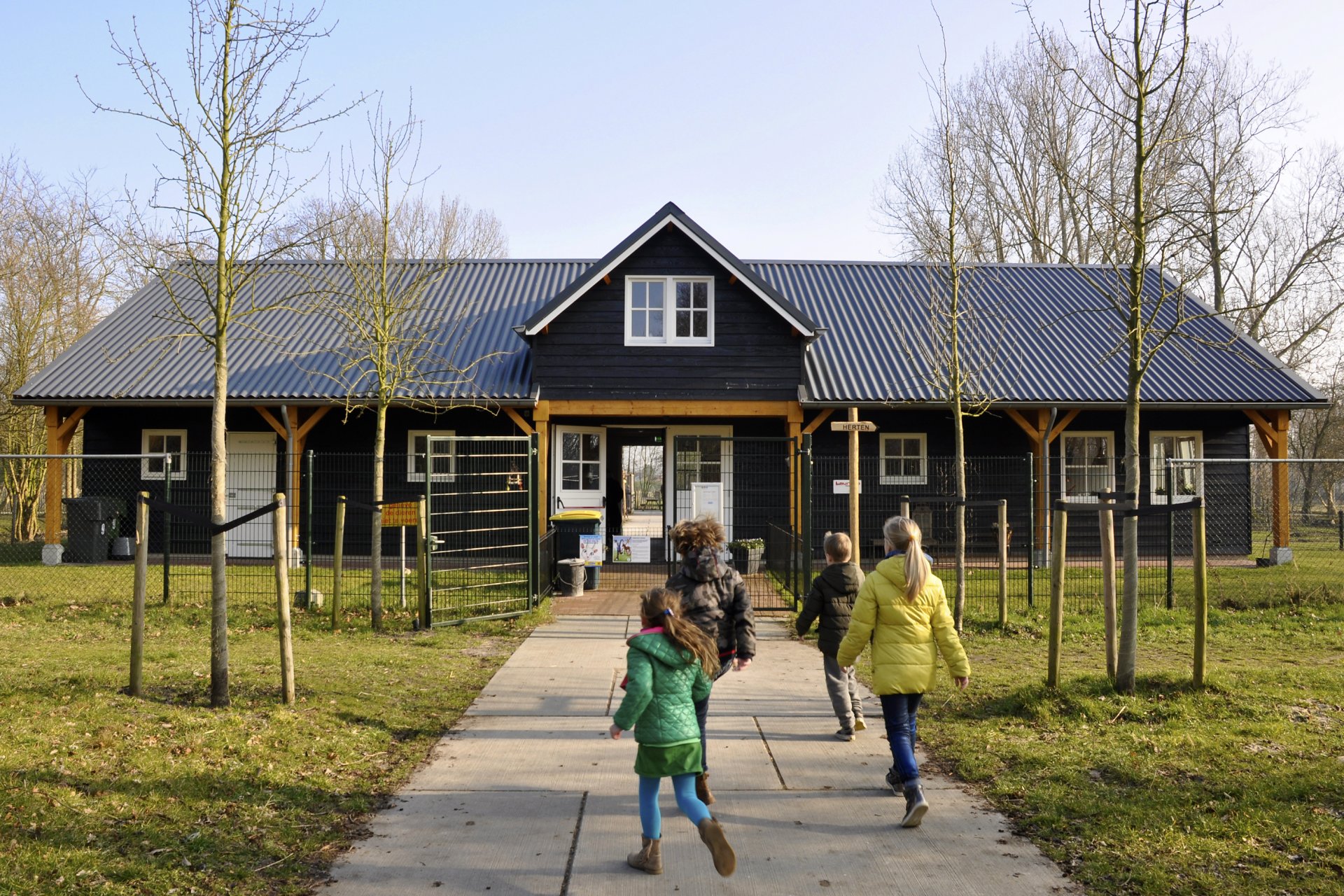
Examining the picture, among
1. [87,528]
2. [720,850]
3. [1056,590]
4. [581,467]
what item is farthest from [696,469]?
[720,850]

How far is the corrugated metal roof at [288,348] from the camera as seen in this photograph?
1819 cm

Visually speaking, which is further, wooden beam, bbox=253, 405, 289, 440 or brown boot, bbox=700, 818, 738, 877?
wooden beam, bbox=253, 405, 289, 440

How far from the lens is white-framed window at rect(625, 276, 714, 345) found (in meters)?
18.0

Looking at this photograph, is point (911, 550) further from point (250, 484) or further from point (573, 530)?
point (250, 484)

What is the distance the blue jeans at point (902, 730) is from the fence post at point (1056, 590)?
8.87 ft

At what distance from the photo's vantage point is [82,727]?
20.6ft

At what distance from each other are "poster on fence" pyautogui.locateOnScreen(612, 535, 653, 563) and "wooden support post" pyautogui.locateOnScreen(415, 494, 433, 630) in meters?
6.06

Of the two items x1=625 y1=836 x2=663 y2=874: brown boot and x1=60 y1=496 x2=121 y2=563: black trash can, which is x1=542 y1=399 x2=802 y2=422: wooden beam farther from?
x1=625 y1=836 x2=663 y2=874: brown boot

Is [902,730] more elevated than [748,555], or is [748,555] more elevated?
[748,555]

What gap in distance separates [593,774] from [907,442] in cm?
1502

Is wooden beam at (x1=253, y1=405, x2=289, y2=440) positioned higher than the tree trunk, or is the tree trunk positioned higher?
wooden beam at (x1=253, y1=405, x2=289, y2=440)

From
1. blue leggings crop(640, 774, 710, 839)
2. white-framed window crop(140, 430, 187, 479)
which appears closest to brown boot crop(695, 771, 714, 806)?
blue leggings crop(640, 774, 710, 839)

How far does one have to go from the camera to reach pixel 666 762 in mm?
4500

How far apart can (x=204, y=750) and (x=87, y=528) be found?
1377 centimetres
